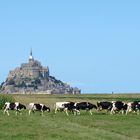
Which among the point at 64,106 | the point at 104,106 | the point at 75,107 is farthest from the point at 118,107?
the point at 64,106

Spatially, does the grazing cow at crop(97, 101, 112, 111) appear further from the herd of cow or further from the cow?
the cow

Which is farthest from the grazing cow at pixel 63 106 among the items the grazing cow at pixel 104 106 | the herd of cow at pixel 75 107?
the grazing cow at pixel 104 106

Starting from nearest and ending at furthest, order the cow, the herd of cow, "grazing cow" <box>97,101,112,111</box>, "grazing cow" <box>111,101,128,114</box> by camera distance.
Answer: the herd of cow
the cow
"grazing cow" <box>111,101,128,114</box>
"grazing cow" <box>97,101,112,111</box>

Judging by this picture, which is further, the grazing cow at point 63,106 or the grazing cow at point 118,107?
the grazing cow at point 118,107

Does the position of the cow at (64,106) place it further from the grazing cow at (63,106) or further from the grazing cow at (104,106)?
the grazing cow at (104,106)

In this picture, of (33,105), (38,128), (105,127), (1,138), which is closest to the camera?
(1,138)

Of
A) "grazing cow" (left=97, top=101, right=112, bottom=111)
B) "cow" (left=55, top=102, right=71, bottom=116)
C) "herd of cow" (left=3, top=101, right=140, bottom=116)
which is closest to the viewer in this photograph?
"herd of cow" (left=3, top=101, right=140, bottom=116)

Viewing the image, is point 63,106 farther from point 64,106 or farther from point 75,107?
point 75,107

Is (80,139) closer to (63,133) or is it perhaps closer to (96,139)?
(96,139)

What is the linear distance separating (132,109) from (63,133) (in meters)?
21.8

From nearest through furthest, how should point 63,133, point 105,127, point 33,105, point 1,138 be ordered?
point 1,138
point 63,133
point 105,127
point 33,105

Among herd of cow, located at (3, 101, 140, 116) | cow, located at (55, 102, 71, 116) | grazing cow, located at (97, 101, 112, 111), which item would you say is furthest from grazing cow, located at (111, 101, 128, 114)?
cow, located at (55, 102, 71, 116)

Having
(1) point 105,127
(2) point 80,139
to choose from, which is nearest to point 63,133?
(2) point 80,139

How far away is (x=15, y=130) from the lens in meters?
27.3
